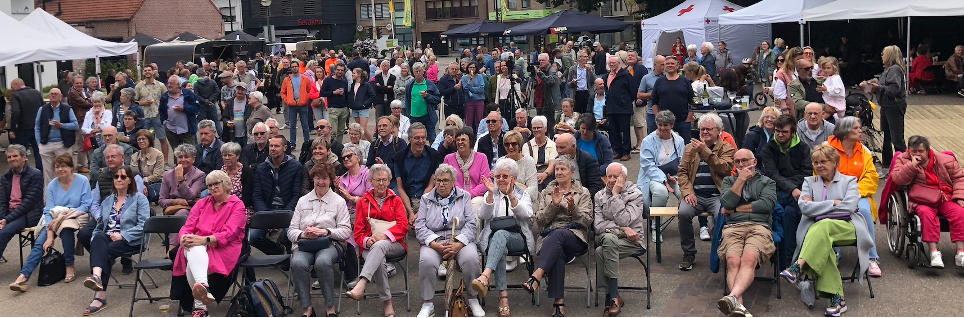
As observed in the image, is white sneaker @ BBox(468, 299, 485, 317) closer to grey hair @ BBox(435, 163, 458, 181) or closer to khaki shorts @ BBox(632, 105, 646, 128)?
grey hair @ BBox(435, 163, 458, 181)

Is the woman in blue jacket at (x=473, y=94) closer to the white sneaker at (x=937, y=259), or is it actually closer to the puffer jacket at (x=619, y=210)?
the puffer jacket at (x=619, y=210)

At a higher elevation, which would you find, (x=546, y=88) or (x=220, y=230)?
(x=546, y=88)

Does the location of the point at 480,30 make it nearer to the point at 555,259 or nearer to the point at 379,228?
the point at 379,228

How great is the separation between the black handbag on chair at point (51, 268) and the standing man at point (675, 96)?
22.8 ft

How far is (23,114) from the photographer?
13.3m

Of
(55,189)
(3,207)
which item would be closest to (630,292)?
(55,189)

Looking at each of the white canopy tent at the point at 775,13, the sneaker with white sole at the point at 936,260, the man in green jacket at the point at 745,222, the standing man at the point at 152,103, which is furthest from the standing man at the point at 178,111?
the white canopy tent at the point at 775,13

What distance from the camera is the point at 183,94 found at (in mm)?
13578

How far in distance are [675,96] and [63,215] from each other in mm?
6981

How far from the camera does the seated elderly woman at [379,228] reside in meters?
6.99

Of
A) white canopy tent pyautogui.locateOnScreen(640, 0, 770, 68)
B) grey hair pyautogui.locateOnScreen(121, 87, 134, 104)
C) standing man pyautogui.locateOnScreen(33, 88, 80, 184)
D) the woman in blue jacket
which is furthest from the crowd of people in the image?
white canopy tent pyautogui.locateOnScreen(640, 0, 770, 68)

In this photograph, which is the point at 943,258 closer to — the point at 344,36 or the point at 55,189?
the point at 55,189

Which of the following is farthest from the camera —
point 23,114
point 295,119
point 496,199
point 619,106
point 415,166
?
point 295,119

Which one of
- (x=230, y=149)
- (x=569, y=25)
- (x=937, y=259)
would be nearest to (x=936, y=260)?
(x=937, y=259)
